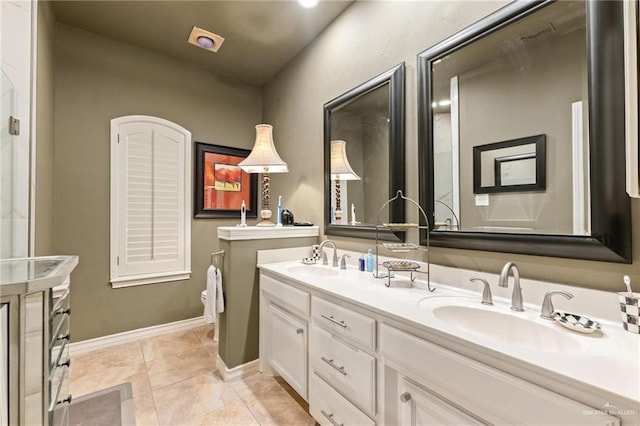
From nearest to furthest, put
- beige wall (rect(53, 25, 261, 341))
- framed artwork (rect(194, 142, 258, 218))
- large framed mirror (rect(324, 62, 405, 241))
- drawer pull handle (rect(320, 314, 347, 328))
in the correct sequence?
drawer pull handle (rect(320, 314, 347, 328)), large framed mirror (rect(324, 62, 405, 241)), beige wall (rect(53, 25, 261, 341)), framed artwork (rect(194, 142, 258, 218))

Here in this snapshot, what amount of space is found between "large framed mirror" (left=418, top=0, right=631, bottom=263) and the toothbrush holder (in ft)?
0.45

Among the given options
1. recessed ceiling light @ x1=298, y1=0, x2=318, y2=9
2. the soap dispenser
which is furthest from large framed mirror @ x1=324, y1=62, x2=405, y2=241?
recessed ceiling light @ x1=298, y1=0, x2=318, y2=9

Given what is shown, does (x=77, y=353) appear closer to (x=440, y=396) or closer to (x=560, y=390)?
(x=440, y=396)

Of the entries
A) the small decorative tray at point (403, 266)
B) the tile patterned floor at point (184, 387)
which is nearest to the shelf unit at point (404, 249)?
the small decorative tray at point (403, 266)

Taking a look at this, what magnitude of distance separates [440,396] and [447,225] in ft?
2.81

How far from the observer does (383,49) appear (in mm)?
1928

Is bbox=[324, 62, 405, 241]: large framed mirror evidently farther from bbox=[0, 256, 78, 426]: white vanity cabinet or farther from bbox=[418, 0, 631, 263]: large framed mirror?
bbox=[0, 256, 78, 426]: white vanity cabinet

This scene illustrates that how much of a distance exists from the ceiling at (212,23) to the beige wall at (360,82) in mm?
168

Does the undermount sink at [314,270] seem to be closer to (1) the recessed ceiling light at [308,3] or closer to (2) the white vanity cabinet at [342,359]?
(2) the white vanity cabinet at [342,359]

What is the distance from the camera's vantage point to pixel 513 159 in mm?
1271

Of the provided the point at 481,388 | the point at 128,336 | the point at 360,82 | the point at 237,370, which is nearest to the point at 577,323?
the point at 481,388

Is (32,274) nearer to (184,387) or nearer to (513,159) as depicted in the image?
(184,387)

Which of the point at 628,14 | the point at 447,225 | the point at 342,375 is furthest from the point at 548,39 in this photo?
the point at 342,375

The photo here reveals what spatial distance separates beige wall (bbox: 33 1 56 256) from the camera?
182cm
